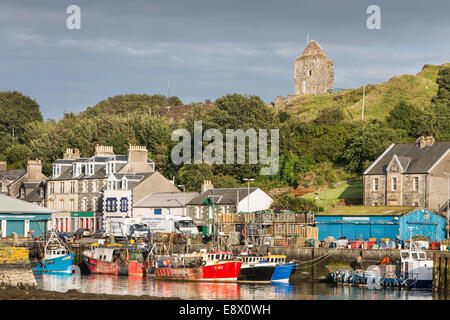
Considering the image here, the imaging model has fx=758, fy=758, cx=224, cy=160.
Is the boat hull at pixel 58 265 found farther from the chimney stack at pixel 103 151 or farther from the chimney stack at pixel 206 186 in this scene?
the chimney stack at pixel 103 151

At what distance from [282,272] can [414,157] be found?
21.7 metres

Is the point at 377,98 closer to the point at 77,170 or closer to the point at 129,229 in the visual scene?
the point at 77,170

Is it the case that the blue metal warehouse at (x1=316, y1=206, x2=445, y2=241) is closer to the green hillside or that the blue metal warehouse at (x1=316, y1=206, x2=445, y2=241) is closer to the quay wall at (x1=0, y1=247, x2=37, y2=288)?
the quay wall at (x1=0, y1=247, x2=37, y2=288)

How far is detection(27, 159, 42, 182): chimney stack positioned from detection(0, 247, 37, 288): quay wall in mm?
59075

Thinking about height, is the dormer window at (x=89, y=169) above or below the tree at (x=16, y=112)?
below

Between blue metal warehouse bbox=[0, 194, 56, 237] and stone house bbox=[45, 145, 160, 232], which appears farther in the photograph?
stone house bbox=[45, 145, 160, 232]

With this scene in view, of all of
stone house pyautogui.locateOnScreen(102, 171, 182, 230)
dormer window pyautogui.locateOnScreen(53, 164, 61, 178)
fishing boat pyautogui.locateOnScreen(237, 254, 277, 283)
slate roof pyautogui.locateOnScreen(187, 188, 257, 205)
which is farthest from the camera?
dormer window pyautogui.locateOnScreen(53, 164, 61, 178)

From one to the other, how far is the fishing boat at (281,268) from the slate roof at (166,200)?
23.8 m

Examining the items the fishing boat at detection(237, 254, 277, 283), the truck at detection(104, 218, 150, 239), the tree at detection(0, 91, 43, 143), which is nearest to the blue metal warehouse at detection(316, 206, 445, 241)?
the fishing boat at detection(237, 254, 277, 283)

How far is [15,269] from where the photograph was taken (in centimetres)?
4656

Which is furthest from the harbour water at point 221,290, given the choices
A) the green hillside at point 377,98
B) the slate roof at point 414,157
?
the green hillside at point 377,98

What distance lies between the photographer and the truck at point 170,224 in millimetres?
75231

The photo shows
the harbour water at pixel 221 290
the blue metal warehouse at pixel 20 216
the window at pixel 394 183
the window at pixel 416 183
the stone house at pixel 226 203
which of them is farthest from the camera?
the stone house at pixel 226 203

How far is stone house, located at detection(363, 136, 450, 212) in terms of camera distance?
6956 cm
